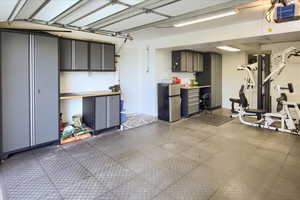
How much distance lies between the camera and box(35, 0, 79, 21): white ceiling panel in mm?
2283

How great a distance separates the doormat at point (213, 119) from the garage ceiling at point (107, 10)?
11.6 feet

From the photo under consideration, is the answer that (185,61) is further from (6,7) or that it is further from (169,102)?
(6,7)

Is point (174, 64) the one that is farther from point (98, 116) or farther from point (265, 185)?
point (265, 185)

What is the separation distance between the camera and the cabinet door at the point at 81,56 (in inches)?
163

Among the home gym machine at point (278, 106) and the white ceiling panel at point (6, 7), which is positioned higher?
the white ceiling panel at point (6, 7)

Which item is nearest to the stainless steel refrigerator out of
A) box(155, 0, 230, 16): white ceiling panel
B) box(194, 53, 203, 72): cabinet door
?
box(194, 53, 203, 72): cabinet door

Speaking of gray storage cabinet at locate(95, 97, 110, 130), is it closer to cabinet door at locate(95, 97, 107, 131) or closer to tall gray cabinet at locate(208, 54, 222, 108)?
cabinet door at locate(95, 97, 107, 131)

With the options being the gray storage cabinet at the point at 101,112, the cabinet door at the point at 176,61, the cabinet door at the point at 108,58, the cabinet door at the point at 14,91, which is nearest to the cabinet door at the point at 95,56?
the cabinet door at the point at 108,58

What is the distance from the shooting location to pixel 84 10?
263 cm

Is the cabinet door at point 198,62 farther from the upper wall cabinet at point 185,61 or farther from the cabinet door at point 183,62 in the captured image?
the cabinet door at point 183,62

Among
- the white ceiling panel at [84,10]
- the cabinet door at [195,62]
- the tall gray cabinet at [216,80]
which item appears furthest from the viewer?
the tall gray cabinet at [216,80]

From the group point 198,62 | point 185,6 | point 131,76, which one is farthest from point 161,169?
point 198,62

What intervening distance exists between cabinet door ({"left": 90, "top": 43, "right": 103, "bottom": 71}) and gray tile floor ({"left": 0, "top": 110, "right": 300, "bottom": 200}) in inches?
66.7

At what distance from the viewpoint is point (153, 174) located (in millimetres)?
2631
